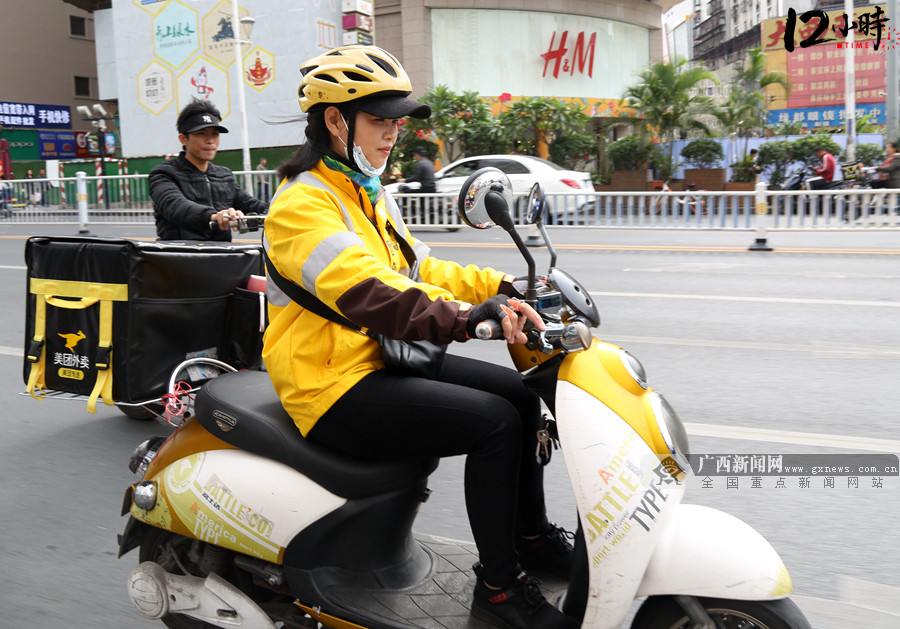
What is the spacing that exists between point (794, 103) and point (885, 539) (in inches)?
2014

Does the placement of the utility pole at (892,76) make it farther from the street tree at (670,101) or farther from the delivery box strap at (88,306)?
the delivery box strap at (88,306)

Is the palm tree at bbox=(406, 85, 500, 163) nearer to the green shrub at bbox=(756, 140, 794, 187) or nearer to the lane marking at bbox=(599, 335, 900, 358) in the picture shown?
the green shrub at bbox=(756, 140, 794, 187)

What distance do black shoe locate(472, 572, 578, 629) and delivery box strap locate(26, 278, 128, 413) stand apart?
204 cm

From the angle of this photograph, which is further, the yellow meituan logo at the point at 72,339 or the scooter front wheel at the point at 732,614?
the yellow meituan logo at the point at 72,339

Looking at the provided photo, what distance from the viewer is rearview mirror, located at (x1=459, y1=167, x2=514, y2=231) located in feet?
7.40

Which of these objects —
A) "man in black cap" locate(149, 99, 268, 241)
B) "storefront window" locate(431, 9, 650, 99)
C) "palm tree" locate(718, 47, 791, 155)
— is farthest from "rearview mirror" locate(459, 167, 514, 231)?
"storefront window" locate(431, 9, 650, 99)

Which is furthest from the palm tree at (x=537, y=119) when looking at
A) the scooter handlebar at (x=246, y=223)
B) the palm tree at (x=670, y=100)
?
the scooter handlebar at (x=246, y=223)

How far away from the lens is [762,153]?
25828mm

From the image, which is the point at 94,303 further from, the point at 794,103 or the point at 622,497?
the point at 794,103

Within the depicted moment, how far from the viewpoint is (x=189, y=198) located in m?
5.27

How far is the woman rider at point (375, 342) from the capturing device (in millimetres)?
2270

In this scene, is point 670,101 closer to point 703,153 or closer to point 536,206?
point 703,153

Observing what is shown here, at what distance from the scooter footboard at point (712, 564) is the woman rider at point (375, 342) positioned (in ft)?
1.11

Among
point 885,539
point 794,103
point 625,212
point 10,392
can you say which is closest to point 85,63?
point 794,103
